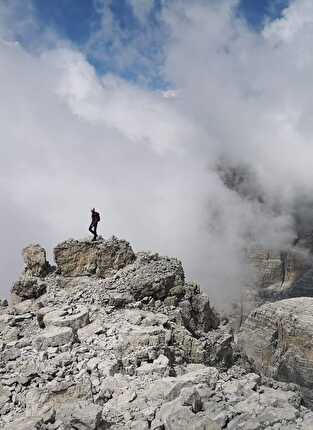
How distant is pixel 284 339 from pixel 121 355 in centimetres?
13589

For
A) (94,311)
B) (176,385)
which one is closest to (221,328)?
(94,311)

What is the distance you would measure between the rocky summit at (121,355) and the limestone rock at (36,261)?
0.08m

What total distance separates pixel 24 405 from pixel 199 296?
53.1ft

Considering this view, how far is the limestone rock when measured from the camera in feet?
111

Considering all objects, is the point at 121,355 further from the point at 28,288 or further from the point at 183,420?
the point at 28,288

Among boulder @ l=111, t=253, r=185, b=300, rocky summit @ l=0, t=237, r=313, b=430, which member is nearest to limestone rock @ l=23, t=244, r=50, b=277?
rocky summit @ l=0, t=237, r=313, b=430

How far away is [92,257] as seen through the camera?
3319 cm

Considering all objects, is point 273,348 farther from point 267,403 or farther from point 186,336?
point 267,403

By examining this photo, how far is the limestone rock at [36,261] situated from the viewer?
3375 cm

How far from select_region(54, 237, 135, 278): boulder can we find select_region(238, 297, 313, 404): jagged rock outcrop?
4482 inches

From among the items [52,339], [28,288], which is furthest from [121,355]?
[28,288]

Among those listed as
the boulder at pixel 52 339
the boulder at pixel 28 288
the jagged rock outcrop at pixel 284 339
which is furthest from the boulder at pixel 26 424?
the jagged rock outcrop at pixel 284 339

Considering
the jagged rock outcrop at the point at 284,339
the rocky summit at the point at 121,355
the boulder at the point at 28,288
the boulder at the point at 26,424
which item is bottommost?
the boulder at the point at 26,424

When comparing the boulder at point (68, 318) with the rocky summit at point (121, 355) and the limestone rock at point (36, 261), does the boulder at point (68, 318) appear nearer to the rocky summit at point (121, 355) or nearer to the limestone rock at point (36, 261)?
the rocky summit at point (121, 355)
